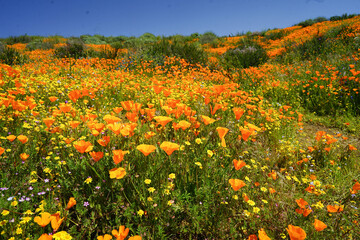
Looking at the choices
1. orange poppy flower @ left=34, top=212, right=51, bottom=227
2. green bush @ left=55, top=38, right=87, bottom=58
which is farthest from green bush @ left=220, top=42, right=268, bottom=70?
orange poppy flower @ left=34, top=212, right=51, bottom=227

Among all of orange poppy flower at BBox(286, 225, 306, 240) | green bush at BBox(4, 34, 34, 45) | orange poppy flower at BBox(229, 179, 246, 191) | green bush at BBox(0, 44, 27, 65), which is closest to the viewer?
orange poppy flower at BBox(286, 225, 306, 240)

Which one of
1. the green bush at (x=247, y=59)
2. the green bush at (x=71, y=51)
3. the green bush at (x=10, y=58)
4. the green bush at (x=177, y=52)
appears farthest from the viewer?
the green bush at (x=71, y=51)

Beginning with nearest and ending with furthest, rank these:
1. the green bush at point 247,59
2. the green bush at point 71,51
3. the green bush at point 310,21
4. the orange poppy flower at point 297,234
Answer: the orange poppy flower at point 297,234 < the green bush at point 247,59 < the green bush at point 71,51 < the green bush at point 310,21

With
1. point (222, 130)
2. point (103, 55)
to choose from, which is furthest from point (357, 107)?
point (103, 55)

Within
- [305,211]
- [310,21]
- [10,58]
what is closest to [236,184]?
[305,211]

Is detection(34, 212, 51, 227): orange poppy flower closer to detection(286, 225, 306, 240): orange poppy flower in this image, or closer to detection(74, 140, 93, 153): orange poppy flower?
detection(74, 140, 93, 153): orange poppy flower

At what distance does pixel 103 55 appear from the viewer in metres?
11.8

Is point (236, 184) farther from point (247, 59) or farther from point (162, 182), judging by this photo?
point (247, 59)

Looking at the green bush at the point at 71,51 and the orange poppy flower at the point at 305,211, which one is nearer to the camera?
the orange poppy flower at the point at 305,211

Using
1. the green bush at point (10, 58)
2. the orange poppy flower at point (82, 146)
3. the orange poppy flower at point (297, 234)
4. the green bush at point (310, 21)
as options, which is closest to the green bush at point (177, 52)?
the green bush at point (10, 58)

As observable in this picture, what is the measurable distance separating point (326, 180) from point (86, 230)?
291cm

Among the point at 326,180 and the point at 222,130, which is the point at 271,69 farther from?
the point at 222,130

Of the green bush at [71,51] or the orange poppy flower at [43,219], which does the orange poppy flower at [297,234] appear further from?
the green bush at [71,51]

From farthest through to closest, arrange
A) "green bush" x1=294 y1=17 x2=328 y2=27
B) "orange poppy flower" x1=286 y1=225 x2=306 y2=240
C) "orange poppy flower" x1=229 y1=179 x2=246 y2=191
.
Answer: "green bush" x1=294 y1=17 x2=328 y2=27 < "orange poppy flower" x1=229 y1=179 x2=246 y2=191 < "orange poppy flower" x1=286 y1=225 x2=306 y2=240
